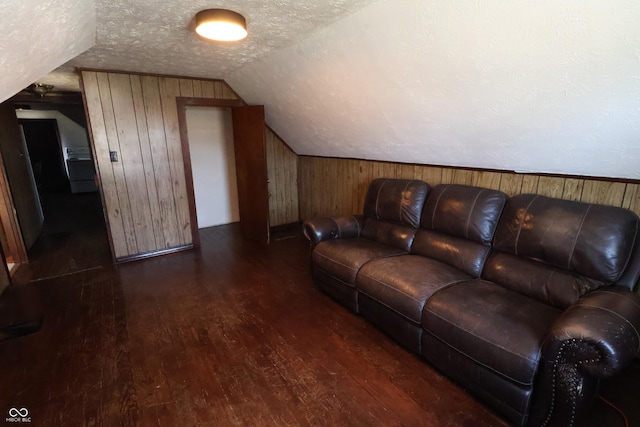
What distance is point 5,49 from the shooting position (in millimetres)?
1467

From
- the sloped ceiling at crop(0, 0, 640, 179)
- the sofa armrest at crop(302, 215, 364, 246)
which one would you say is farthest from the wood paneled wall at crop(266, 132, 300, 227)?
the sofa armrest at crop(302, 215, 364, 246)

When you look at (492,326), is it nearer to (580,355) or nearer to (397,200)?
(580,355)

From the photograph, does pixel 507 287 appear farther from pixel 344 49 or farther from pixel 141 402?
pixel 141 402

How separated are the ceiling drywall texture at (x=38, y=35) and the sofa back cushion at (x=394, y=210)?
242 cm

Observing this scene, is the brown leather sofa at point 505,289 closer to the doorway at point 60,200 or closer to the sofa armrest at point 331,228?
the sofa armrest at point 331,228

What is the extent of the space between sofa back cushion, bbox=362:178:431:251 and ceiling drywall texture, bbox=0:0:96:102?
242 centimetres

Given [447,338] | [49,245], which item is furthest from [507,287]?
[49,245]

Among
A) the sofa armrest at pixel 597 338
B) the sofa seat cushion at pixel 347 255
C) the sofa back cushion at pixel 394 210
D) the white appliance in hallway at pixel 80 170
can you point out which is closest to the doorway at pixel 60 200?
the white appliance in hallway at pixel 80 170

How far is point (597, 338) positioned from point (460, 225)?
1.12 metres

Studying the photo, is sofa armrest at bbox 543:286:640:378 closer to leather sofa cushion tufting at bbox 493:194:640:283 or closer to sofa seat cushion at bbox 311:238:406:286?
leather sofa cushion tufting at bbox 493:194:640:283

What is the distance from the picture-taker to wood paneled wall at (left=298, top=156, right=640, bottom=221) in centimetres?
189

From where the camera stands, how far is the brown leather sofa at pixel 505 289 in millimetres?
1312

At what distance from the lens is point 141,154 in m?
3.57

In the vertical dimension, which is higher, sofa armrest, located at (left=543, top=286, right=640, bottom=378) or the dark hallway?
sofa armrest, located at (left=543, top=286, right=640, bottom=378)
